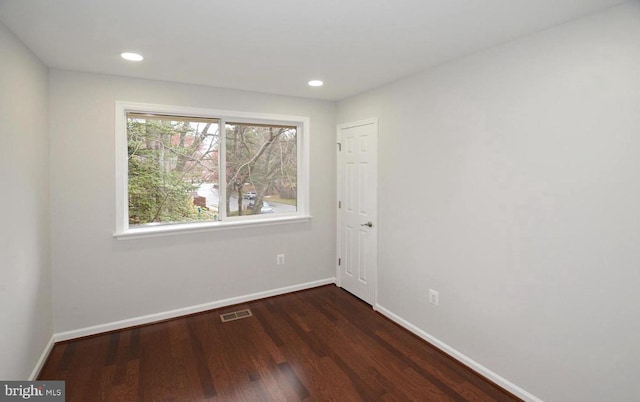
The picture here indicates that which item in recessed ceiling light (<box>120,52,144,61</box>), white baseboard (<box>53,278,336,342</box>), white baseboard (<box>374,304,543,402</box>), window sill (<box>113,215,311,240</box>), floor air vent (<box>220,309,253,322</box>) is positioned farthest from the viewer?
floor air vent (<box>220,309,253,322</box>)

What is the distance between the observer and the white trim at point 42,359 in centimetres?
229

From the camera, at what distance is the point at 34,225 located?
7.75ft

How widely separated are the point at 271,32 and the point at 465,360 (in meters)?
2.72

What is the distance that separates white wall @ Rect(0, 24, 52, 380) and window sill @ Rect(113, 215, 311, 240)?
634 mm

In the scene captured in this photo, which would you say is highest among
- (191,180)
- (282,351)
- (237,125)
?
(237,125)

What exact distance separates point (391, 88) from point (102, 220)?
9.65ft

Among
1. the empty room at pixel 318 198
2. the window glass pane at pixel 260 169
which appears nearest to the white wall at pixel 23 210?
the empty room at pixel 318 198

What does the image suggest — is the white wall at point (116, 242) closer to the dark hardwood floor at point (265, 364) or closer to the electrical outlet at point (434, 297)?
the dark hardwood floor at point (265, 364)

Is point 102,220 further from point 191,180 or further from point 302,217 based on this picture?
point 302,217

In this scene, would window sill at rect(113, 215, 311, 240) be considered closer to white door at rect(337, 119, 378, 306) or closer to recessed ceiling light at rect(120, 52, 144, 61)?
white door at rect(337, 119, 378, 306)

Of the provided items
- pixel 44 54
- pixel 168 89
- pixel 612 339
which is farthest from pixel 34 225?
pixel 612 339

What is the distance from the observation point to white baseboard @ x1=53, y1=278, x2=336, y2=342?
9.43ft

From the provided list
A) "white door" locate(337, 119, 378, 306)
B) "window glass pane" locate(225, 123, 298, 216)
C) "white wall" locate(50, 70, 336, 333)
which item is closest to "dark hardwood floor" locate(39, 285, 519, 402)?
"white wall" locate(50, 70, 336, 333)

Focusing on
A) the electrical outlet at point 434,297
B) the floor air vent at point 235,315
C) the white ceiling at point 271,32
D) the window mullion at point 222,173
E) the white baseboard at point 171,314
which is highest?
the white ceiling at point 271,32
